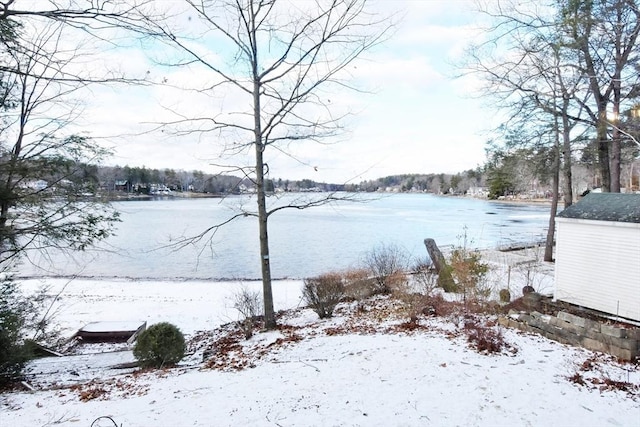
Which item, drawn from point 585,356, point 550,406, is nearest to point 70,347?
point 550,406

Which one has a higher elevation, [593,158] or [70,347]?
[593,158]

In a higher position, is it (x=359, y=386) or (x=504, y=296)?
(x=359, y=386)

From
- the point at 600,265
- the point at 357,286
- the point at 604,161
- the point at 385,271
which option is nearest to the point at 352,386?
the point at 357,286

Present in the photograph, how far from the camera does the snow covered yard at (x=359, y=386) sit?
3.63 metres

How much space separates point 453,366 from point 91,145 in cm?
657

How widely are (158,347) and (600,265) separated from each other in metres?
9.19

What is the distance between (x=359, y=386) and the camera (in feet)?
13.9

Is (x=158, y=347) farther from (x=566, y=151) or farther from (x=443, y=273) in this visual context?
(x=566, y=151)

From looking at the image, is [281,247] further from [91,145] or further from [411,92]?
[91,145]

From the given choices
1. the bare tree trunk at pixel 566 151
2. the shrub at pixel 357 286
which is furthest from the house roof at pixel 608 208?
the shrub at pixel 357 286

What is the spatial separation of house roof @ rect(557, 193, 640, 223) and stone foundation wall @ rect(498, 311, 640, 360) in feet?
9.88

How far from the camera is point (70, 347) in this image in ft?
28.3

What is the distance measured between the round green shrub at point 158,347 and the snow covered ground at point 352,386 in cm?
29

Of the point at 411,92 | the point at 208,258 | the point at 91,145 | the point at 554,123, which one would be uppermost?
the point at 411,92
